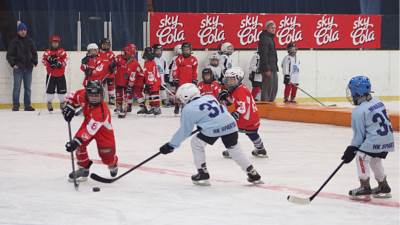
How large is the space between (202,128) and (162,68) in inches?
338

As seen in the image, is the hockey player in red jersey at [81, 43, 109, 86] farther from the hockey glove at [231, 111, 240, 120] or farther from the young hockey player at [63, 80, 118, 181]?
the young hockey player at [63, 80, 118, 181]

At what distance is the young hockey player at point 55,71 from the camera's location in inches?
548

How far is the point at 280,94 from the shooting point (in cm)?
1691

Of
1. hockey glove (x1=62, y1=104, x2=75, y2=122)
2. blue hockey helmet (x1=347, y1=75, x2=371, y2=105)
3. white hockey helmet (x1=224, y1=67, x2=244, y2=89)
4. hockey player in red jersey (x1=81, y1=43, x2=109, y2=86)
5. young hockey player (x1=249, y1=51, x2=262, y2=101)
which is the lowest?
young hockey player (x1=249, y1=51, x2=262, y2=101)

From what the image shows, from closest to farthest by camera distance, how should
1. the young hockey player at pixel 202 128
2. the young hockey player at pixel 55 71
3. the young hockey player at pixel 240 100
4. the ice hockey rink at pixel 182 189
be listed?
the ice hockey rink at pixel 182 189 → the young hockey player at pixel 202 128 → the young hockey player at pixel 240 100 → the young hockey player at pixel 55 71

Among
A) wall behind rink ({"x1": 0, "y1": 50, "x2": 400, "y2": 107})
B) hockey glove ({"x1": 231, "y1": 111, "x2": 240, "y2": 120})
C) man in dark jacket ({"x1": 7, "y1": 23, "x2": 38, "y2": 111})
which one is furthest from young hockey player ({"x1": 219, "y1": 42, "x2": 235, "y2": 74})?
hockey glove ({"x1": 231, "y1": 111, "x2": 240, "y2": 120})

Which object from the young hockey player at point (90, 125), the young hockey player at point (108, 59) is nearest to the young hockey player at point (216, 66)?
the young hockey player at point (108, 59)

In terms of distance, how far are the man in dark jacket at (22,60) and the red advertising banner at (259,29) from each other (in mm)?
2570

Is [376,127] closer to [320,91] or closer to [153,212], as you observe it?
[153,212]

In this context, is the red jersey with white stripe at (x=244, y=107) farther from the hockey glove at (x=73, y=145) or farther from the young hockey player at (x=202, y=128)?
the hockey glove at (x=73, y=145)

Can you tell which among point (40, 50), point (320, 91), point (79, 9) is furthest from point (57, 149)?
point (320, 91)

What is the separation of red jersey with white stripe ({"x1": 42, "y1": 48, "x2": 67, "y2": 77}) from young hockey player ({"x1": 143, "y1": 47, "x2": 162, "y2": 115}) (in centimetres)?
136

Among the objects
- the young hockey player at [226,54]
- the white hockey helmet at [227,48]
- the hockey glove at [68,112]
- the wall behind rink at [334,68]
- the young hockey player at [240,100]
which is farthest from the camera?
the wall behind rink at [334,68]

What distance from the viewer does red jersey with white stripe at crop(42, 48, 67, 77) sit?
45.9 ft
